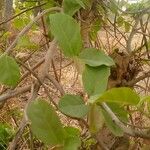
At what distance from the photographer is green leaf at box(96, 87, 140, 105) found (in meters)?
0.28

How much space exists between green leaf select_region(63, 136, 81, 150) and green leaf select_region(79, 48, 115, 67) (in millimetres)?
86

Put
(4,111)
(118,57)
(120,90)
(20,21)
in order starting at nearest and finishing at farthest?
1. (120,90)
2. (118,57)
3. (20,21)
4. (4,111)

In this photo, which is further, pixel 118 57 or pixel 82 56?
pixel 118 57

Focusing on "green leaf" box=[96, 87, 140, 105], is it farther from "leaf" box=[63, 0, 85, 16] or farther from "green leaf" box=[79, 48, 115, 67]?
"leaf" box=[63, 0, 85, 16]

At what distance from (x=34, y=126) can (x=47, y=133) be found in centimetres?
2

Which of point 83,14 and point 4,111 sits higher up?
point 83,14

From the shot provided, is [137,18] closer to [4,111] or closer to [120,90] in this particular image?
[120,90]

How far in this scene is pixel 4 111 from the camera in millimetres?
1990

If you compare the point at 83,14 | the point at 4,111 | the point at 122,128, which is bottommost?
the point at 4,111

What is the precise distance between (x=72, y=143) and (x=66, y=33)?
0.39 feet

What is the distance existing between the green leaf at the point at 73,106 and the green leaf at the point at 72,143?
0.10ft

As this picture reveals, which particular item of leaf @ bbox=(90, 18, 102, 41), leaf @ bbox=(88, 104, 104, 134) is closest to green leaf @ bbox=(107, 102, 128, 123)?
leaf @ bbox=(88, 104, 104, 134)

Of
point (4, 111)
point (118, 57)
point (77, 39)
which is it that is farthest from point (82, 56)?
point (4, 111)

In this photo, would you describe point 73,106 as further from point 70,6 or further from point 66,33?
point 70,6
